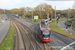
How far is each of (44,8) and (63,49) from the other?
127 feet

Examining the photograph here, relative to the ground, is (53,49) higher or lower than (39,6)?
lower

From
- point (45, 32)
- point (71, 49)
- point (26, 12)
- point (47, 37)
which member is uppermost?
point (26, 12)

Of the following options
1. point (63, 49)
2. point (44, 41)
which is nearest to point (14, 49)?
point (44, 41)

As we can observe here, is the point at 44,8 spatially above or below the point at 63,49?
above

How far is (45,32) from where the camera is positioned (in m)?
14.5

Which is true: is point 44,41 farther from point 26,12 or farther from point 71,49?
point 26,12

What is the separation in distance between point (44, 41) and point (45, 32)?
1787 millimetres

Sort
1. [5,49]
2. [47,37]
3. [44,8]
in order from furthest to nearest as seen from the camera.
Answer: [44,8] < [47,37] < [5,49]

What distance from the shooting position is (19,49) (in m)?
12.1

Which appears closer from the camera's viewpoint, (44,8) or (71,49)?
(71,49)

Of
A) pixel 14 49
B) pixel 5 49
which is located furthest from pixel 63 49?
pixel 5 49

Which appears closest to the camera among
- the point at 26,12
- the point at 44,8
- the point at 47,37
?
the point at 47,37

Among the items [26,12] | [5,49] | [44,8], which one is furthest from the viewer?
[26,12]

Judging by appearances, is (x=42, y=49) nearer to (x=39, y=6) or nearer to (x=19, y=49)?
(x=19, y=49)
